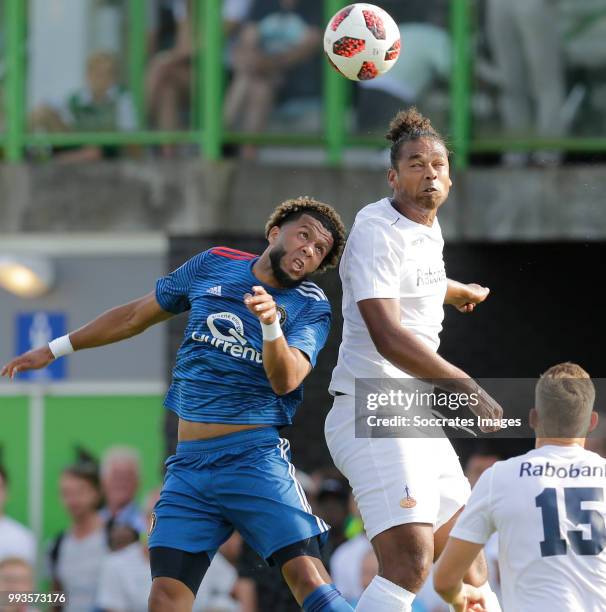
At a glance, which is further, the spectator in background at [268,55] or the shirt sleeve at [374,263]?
the spectator in background at [268,55]

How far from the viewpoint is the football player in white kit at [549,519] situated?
5.18 meters

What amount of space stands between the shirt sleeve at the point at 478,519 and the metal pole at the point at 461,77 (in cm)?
635

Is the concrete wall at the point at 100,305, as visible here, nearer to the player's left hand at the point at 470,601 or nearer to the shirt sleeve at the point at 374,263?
Answer: the shirt sleeve at the point at 374,263

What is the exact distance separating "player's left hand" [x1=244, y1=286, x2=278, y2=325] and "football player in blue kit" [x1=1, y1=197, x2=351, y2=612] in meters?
0.38

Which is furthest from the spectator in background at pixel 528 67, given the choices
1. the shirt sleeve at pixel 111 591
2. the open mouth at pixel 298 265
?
the open mouth at pixel 298 265

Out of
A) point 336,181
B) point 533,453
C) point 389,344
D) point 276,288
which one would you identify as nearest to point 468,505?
point 533,453

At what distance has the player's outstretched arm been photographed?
6.44 metres

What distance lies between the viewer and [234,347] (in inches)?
241

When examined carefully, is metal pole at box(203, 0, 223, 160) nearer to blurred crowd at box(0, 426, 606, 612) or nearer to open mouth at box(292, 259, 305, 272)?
blurred crowd at box(0, 426, 606, 612)

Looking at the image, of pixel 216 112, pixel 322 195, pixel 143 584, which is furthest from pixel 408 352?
pixel 216 112

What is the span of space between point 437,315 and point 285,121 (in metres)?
5.63

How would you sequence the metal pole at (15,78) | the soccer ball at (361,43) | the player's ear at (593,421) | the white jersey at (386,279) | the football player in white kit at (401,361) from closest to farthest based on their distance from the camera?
the player's ear at (593,421) < the football player in white kit at (401,361) < the white jersey at (386,279) < the soccer ball at (361,43) < the metal pole at (15,78)

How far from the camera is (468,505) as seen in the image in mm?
5266

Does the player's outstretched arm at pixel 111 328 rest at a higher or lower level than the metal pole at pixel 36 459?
higher
